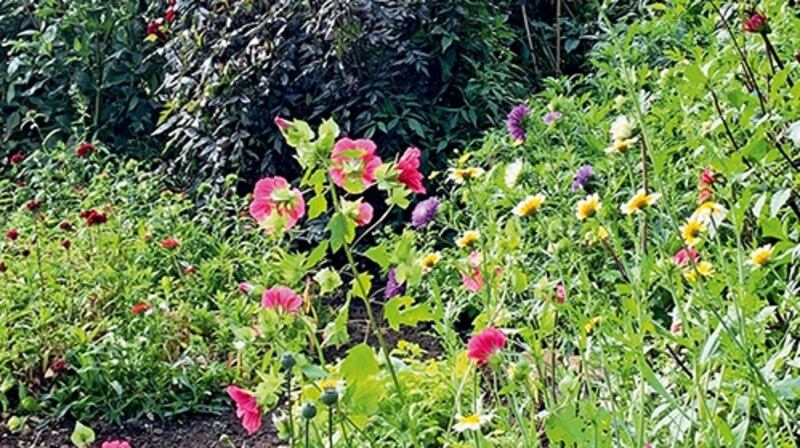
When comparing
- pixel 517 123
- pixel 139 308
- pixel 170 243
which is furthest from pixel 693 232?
pixel 170 243

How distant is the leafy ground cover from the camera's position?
1304mm

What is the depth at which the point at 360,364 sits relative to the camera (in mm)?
1261

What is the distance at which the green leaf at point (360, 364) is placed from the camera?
4.11 feet

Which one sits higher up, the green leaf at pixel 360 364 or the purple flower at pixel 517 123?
the green leaf at pixel 360 364

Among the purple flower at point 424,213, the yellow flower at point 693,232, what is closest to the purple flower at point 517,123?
the purple flower at point 424,213

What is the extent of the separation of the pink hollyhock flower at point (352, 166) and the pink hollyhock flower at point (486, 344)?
23cm

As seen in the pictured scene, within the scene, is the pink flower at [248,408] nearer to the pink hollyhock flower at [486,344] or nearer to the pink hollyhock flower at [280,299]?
the pink hollyhock flower at [280,299]

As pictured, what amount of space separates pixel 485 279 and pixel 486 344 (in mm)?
146

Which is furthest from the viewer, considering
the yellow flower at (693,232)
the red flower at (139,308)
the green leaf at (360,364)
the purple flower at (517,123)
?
the red flower at (139,308)

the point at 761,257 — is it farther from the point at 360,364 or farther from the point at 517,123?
the point at 517,123

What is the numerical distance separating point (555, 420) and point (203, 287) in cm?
219

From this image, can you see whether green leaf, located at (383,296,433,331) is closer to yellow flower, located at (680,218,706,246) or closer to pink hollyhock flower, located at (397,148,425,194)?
pink hollyhock flower, located at (397,148,425,194)

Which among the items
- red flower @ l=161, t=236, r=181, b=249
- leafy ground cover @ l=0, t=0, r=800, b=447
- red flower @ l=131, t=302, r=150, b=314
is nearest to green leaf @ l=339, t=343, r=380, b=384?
leafy ground cover @ l=0, t=0, r=800, b=447

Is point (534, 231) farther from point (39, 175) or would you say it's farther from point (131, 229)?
point (39, 175)
